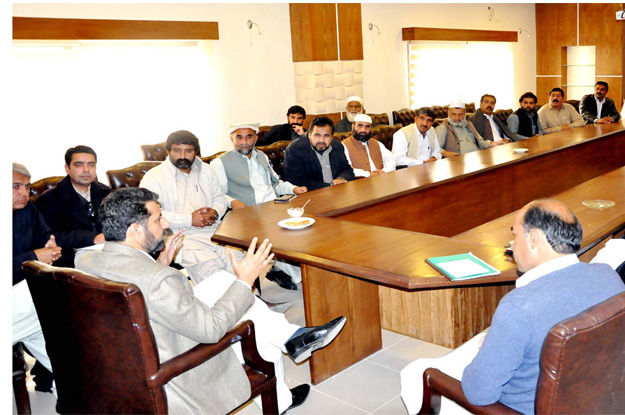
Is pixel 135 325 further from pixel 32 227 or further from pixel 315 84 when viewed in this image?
pixel 315 84

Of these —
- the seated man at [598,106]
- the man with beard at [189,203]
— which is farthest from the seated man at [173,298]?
the seated man at [598,106]

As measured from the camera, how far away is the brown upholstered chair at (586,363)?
55.7 inches

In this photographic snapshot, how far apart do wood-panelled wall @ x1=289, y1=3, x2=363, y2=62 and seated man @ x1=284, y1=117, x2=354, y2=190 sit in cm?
381

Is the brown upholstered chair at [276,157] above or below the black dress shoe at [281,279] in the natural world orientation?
above

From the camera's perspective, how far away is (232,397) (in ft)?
6.90

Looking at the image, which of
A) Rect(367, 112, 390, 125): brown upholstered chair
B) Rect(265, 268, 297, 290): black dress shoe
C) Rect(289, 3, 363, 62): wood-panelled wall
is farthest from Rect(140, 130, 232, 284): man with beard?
Rect(367, 112, 390, 125): brown upholstered chair

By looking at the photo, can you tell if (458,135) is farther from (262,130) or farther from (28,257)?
(28,257)

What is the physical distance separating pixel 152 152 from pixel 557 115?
17.8 feet

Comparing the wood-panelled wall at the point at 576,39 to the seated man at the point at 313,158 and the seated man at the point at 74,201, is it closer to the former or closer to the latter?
the seated man at the point at 313,158

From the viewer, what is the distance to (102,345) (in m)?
1.92

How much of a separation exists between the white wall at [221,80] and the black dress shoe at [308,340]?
15.3ft

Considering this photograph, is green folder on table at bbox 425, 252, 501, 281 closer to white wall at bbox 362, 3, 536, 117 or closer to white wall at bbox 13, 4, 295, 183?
white wall at bbox 13, 4, 295, 183

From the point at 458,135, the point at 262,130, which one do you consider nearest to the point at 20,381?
the point at 458,135

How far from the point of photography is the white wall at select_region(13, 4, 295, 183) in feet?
20.9
